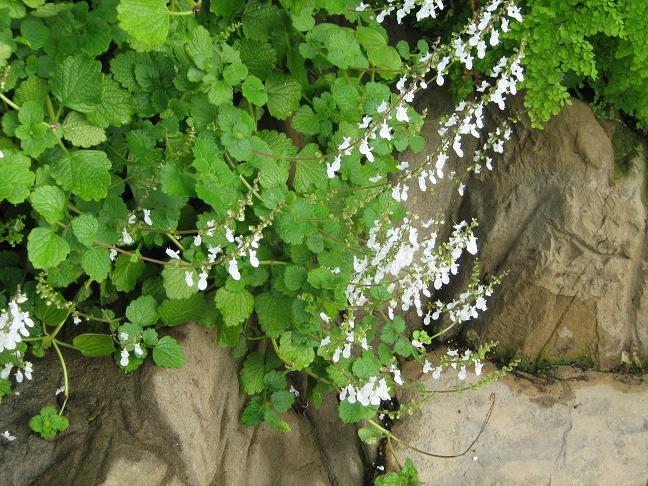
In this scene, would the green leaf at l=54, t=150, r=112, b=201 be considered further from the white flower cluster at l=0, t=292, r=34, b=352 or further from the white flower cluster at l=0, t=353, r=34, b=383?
the white flower cluster at l=0, t=353, r=34, b=383

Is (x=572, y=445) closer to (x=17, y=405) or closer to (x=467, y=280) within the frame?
(x=467, y=280)

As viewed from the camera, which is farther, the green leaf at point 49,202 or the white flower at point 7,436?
the white flower at point 7,436

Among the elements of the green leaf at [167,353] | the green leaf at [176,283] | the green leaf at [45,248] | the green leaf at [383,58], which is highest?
the green leaf at [383,58]

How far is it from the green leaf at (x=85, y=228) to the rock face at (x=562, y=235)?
1.57 meters

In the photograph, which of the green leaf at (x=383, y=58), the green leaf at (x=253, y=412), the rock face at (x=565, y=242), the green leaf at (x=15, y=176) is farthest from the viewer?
the rock face at (x=565, y=242)

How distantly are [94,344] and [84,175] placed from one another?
2.07 feet

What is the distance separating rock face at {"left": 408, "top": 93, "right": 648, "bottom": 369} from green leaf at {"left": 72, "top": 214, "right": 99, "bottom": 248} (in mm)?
1566

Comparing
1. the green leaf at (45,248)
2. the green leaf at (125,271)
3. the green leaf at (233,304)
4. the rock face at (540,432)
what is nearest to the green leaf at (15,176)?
the green leaf at (45,248)

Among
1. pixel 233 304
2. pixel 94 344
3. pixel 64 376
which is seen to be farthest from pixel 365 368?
pixel 64 376

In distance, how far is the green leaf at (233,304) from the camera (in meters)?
2.36

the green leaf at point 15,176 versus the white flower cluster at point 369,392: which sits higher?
the green leaf at point 15,176

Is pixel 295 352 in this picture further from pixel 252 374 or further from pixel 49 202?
pixel 49 202

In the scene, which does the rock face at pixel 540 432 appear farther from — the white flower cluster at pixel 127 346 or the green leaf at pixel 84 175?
the green leaf at pixel 84 175

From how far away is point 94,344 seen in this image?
7.89 ft
